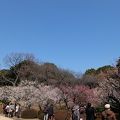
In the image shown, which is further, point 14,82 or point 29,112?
point 14,82

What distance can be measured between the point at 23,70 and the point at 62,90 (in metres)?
16.8

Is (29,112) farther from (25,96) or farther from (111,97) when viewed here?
(25,96)

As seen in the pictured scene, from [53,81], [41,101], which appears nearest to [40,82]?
[53,81]

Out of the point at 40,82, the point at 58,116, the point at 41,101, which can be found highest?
the point at 40,82

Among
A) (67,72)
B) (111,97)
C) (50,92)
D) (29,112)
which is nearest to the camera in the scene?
(111,97)

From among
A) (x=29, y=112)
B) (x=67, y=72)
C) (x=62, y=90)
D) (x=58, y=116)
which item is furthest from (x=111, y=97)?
(x=67, y=72)

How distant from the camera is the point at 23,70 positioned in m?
79.0

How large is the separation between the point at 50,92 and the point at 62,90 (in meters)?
1.89

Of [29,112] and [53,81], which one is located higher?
[53,81]

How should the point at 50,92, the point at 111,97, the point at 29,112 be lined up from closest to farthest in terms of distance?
the point at 111,97, the point at 29,112, the point at 50,92

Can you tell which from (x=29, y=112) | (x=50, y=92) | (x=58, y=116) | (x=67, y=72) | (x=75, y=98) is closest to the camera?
(x=58, y=116)

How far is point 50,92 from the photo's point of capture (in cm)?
6384

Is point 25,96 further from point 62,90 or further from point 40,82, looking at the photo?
point 40,82

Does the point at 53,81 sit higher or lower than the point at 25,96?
higher
